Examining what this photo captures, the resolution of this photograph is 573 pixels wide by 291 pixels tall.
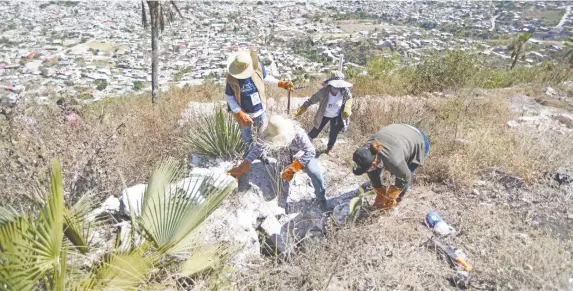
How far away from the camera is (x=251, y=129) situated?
150 inches

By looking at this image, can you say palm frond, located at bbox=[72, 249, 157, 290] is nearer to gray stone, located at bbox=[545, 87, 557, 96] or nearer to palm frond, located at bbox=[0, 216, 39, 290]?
palm frond, located at bbox=[0, 216, 39, 290]

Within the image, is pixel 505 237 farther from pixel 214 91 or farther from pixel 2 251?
pixel 214 91

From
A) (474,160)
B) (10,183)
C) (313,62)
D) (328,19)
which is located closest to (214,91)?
(10,183)

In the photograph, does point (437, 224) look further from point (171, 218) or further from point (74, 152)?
point (74, 152)

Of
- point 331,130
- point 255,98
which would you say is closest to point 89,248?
point 255,98

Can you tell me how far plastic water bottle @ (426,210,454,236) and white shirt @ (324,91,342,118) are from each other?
5.73 ft

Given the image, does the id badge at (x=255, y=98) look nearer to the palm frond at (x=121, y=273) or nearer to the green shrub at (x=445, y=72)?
the palm frond at (x=121, y=273)

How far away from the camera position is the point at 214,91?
7996mm

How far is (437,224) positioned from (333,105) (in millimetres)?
1950

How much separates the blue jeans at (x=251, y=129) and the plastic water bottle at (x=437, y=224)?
2.15 m

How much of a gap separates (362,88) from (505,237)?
4.89 metres

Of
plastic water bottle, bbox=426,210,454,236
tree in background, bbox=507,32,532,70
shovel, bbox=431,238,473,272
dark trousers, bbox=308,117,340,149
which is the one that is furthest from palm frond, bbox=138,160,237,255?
tree in background, bbox=507,32,532,70

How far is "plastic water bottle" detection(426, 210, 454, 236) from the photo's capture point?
3.17m

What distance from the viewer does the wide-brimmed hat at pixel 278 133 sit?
122 inches
